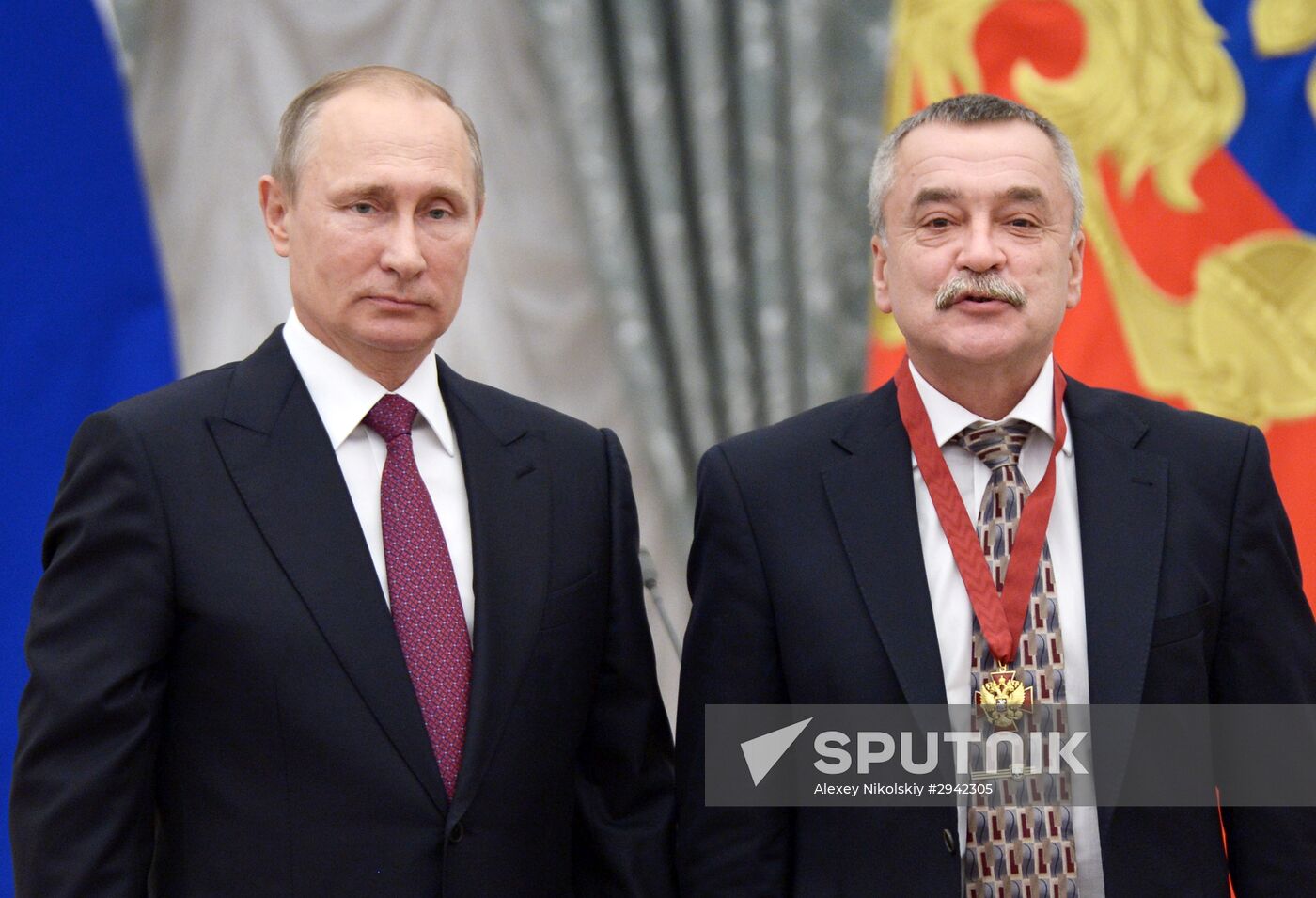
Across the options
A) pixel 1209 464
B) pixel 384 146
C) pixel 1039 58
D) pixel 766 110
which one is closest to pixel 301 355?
pixel 384 146

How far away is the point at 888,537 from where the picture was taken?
1.90 m

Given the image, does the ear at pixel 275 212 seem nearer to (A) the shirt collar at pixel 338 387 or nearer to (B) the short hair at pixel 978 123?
(A) the shirt collar at pixel 338 387

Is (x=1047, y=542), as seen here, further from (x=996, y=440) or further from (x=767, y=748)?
(x=767, y=748)

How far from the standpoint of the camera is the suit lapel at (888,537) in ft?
5.95

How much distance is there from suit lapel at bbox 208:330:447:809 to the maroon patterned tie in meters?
0.03

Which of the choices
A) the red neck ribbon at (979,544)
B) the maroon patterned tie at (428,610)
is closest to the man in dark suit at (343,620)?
the maroon patterned tie at (428,610)

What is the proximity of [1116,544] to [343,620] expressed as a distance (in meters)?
0.99

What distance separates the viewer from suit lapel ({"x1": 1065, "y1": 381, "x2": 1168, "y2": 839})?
5.87ft

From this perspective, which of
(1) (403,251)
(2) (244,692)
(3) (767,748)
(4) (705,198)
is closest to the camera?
(2) (244,692)

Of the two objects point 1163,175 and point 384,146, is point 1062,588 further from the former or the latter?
point 1163,175

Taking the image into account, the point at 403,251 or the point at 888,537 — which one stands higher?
the point at 403,251

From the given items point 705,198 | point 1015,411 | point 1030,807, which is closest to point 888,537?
point 1015,411

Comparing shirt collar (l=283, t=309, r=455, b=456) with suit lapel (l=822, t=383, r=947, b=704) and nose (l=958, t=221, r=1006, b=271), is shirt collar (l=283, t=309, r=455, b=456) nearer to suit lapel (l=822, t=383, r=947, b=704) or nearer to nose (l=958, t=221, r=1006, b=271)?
suit lapel (l=822, t=383, r=947, b=704)

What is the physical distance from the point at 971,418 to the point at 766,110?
1.23 meters
